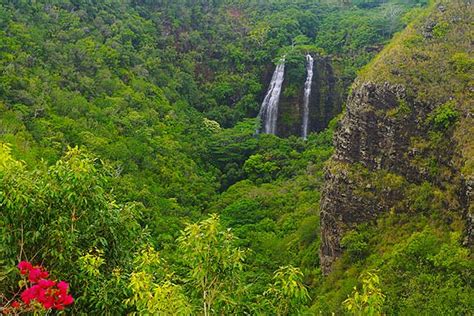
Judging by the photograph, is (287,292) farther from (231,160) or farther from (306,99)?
(306,99)

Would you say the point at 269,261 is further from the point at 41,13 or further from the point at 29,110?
the point at 41,13

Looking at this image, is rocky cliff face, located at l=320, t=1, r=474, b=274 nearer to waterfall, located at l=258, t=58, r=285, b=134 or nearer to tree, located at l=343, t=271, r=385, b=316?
tree, located at l=343, t=271, r=385, b=316

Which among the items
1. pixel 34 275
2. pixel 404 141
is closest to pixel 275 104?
pixel 404 141

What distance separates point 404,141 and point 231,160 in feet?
63.9

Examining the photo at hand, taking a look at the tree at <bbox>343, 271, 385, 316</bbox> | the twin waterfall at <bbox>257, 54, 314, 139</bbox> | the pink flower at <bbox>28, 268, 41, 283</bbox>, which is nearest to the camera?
the pink flower at <bbox>28, 268, 41, 283</bbox>

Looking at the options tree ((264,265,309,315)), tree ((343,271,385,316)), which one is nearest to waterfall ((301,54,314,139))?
tree ((264,265,309,315))

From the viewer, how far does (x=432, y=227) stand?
690 inches

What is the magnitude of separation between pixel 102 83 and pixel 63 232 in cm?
3153

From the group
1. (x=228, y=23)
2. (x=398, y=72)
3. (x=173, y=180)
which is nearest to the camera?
(x=398, y=72)

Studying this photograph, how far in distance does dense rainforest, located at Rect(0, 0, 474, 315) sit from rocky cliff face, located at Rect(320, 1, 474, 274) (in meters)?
0.07

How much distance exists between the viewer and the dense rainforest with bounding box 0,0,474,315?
19.7 feet

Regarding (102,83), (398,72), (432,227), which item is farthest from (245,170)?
(432,227)

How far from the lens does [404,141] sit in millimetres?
19531

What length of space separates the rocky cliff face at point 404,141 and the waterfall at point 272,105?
21.1 m
